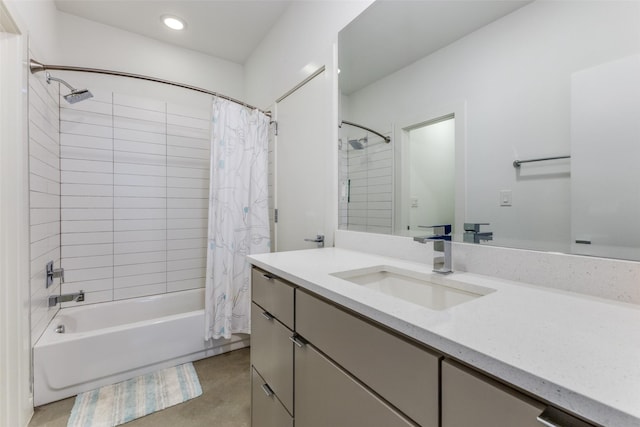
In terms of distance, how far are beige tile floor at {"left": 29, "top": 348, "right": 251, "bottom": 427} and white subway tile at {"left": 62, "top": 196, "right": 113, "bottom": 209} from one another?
138 cm

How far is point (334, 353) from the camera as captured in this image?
77 cm

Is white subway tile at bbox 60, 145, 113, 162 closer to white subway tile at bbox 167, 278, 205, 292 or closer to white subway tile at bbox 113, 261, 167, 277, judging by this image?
white subway tile at bbox 113, 261, 167, 277

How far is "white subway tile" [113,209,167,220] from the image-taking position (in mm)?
2338

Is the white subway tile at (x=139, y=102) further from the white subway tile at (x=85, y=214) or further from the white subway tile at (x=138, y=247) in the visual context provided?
the white subway tile at (x=138, y=247)

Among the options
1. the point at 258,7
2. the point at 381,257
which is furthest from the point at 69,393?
the point at 258,7

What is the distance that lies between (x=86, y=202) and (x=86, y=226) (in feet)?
0.64

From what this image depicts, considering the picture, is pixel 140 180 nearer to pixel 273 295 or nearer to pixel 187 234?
pixel 187 234

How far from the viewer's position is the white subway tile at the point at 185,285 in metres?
2.55

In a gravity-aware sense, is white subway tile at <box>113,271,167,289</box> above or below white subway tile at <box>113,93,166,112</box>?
below

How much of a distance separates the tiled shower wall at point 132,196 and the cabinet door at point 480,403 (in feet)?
8.63

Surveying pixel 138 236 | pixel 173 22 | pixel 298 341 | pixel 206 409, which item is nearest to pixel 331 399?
pixel 298 341

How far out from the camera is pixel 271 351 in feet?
3.67

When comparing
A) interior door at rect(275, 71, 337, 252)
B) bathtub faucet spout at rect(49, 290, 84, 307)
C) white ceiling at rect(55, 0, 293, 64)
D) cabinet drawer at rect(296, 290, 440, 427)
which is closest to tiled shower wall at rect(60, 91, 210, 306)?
bathtub faucet spout at rect(49, 290, 84, 307)

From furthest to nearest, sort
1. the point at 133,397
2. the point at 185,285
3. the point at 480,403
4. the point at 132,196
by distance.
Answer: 1. the point at 185,285
2. the point at 132,196
3. the point at 133,397
4. the point at 480,403
